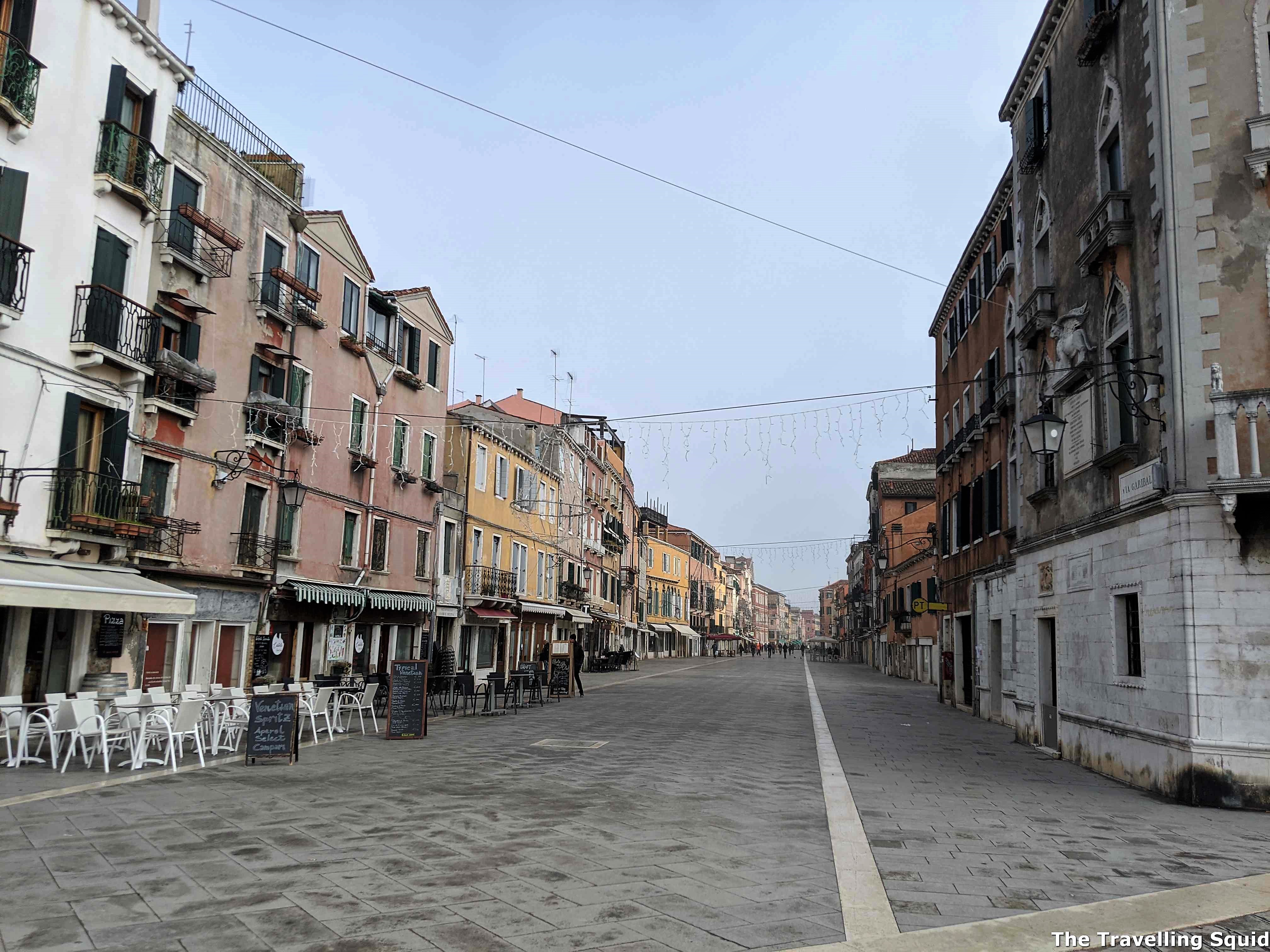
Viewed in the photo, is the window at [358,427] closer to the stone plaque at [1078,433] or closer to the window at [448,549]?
the window at [448,549]

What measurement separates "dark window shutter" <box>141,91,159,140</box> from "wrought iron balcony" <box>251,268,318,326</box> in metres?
4.05

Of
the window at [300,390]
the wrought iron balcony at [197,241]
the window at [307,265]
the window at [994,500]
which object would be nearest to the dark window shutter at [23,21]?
the wrought iron balcony at [197,241]

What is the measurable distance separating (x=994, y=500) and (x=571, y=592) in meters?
26.0

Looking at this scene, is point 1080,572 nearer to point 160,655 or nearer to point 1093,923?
point 1093,923

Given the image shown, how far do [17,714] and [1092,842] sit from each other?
12314mm

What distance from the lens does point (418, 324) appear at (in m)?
28.8

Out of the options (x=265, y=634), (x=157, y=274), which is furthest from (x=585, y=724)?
(x=157, y=274)

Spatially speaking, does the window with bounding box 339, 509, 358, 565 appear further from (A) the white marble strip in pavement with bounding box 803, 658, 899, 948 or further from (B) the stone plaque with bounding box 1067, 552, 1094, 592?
(B) the stone plaque with bounding box 1067, 552, 1094, 592

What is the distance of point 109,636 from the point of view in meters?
15.5

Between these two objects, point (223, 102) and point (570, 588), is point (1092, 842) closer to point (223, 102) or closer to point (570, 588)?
point (223, 102)

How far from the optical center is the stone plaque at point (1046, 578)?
52.8ft

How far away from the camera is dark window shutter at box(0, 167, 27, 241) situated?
13414 millimetres

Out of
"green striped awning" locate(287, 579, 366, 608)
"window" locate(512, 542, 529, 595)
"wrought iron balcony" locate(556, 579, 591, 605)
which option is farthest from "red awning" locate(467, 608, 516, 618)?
"wrought iron balcony" locate(556, 579, 591, 605)

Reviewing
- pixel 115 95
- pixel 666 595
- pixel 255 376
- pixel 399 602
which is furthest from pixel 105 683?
pixel 666 595
